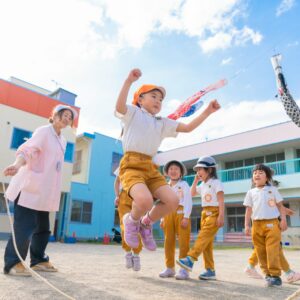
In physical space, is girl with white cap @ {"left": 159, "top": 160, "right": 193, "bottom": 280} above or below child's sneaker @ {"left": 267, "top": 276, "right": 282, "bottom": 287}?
above

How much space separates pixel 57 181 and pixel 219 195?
200cm

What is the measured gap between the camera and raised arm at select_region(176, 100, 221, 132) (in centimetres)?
337

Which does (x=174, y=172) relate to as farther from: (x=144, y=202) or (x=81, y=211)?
(x=81, y=211)

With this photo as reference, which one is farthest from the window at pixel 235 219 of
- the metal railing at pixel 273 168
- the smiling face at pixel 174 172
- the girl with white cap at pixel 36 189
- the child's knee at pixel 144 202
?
the child's knee at pixel 144 202

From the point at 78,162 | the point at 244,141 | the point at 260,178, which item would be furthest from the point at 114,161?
the point at 260,178

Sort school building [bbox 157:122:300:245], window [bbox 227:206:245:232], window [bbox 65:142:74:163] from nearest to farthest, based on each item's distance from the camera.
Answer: window [bbox 65:142:74:163] < school building [bbox 157:122:300:245] < window [bbox 227:206:245:232]

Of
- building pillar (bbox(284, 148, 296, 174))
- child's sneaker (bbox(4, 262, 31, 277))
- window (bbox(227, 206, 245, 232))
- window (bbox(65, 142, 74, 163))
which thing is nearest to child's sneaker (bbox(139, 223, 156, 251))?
child's sneaker (bbox(4, 262, 31, 277))

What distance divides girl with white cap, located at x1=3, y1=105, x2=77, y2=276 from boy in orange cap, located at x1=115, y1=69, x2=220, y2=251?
0.97m

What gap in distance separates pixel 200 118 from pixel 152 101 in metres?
0.54

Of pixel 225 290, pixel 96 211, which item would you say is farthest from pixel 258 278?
pixel 96 211

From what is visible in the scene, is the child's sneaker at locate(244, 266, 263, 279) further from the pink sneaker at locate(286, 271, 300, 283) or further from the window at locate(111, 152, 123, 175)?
the window at locate(111, 152, 123, 175)

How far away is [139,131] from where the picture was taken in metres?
3.29

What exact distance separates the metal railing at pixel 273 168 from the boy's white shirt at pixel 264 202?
52.3ft

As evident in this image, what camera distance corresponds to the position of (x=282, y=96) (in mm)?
3000
